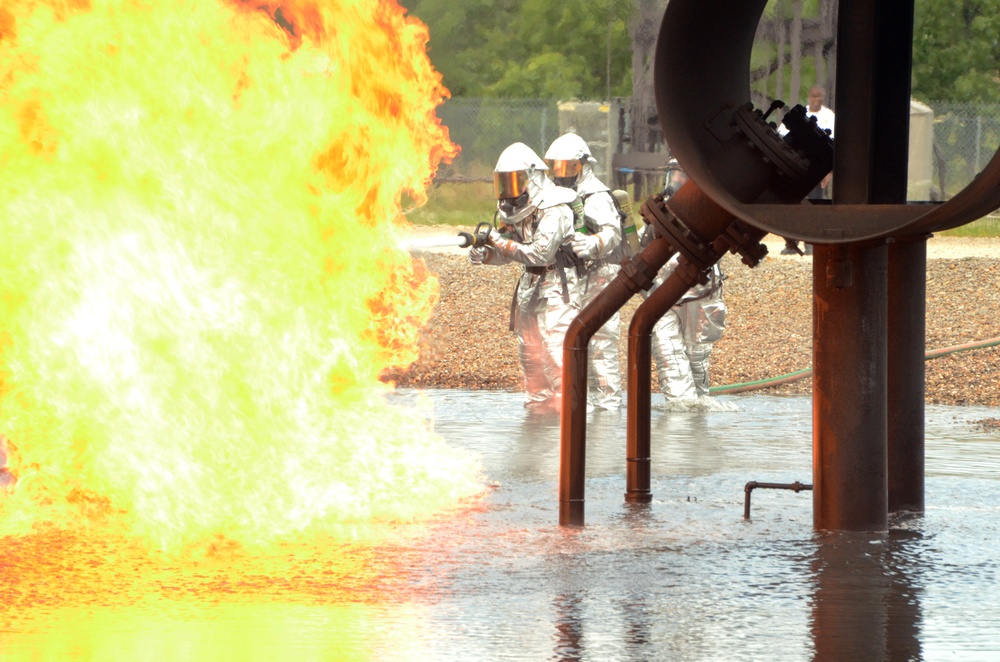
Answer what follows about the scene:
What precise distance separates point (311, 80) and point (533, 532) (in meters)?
2.71

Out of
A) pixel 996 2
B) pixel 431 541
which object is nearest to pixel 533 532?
pixel 431 541

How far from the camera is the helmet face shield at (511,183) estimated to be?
40.4 ft

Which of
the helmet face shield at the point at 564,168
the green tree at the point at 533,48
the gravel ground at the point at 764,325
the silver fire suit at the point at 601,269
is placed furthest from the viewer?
the green tree at the point at 533,48

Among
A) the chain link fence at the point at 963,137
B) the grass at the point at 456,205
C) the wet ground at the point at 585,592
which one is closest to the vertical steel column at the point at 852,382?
the wet ground at the point at 585,592

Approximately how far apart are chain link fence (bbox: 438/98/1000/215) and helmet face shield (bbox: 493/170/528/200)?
47.9ft

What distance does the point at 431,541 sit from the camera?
7.07 meters

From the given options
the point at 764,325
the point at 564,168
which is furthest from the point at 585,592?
the point at 764,325

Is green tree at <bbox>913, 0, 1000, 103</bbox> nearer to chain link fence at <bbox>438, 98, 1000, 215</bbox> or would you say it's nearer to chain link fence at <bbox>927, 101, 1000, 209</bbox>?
chain link fence at <bbox>438, 98, 1000, 215</bbox>

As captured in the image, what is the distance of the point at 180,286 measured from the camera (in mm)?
7676

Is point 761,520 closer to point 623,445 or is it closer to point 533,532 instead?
point 533,532

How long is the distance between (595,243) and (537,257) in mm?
493

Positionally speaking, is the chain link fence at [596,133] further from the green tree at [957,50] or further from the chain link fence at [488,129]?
the green tree at [957,50]

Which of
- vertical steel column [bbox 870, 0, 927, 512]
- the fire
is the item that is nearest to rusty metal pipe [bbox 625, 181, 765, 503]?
vertical steel column [bbox 870, 0, 927, 512]

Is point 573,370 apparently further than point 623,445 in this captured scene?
No
